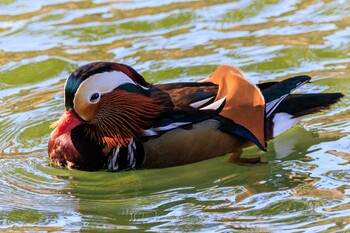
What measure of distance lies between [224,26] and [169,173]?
3.17 meters

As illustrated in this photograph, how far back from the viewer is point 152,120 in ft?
22.4

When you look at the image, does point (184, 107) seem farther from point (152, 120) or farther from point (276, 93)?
point (276, 93)

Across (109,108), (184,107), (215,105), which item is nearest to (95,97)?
(109,108)

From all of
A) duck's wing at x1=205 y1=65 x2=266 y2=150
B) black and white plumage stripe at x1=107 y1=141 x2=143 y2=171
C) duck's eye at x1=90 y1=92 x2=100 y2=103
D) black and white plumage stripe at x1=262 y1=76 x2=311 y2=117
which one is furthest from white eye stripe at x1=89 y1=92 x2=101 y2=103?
black and white plumage stripe at x1=262 y1=76 x2=311 y2=117

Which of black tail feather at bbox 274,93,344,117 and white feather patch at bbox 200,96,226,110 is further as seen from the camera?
black tail feather at bbox 274,93,344,117

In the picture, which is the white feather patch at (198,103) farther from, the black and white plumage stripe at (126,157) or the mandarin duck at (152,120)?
the black and white plumage stripe at (126,157)

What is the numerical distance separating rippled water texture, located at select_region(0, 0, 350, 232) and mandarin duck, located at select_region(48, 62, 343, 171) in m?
0.15

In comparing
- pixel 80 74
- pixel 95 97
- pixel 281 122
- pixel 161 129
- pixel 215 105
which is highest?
pixel 80 74

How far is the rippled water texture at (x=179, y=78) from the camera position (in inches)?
237

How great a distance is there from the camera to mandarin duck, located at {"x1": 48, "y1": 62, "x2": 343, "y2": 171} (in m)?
6.71

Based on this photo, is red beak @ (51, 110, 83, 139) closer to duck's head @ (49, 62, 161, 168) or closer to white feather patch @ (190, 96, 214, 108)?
duck's head @ (49, 62, 161, 168)

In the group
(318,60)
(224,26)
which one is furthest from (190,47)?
(318,60)

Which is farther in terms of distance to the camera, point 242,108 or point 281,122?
point 281,122

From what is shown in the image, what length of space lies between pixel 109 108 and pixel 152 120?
347 millimetres
